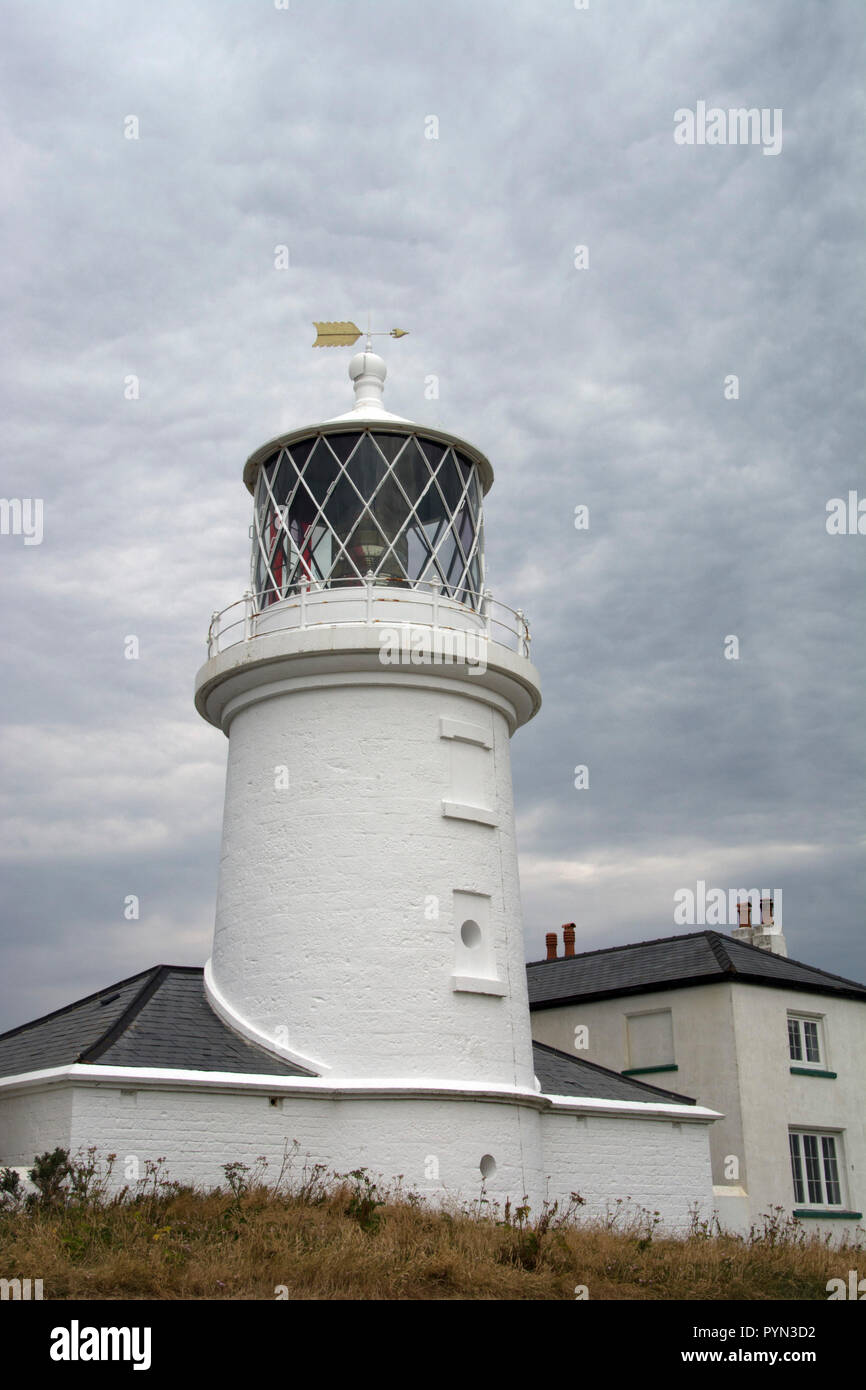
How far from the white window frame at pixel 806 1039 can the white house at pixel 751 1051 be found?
2cm

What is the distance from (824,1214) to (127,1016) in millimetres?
14039

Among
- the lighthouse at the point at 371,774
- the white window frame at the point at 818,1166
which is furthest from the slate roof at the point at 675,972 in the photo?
the lighthouse at the point at 371,774

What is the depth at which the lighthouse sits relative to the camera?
1642 centimetres

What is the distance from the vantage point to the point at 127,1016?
16078 mm

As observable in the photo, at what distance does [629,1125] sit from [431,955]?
4.63 m

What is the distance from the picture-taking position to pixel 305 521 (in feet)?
59.7

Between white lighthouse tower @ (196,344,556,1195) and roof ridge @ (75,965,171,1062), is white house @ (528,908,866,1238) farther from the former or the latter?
roof ridge @ (75,965,171,1062)

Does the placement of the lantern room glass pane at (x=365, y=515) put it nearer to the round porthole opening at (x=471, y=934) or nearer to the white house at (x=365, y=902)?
the white house at (x=365, y=902)

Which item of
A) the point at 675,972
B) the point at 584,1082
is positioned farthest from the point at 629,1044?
the point at 584,1082

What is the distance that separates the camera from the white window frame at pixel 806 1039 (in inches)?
989

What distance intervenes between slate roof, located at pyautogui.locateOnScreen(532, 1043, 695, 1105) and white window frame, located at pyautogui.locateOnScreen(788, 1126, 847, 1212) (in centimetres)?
444

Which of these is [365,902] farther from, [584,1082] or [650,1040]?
[650,1040]

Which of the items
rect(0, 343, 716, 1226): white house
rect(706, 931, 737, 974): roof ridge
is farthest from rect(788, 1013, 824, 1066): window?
rect(0, 343, 716, 1226): white house
